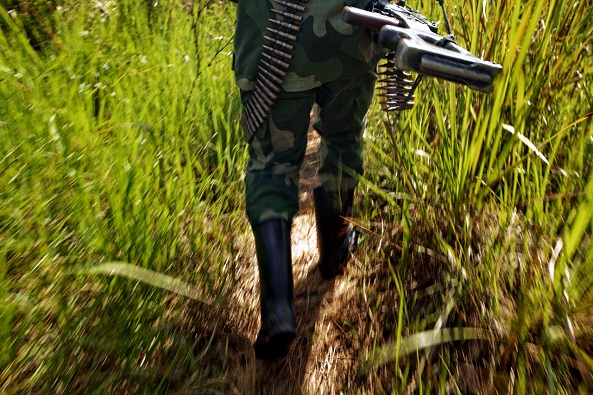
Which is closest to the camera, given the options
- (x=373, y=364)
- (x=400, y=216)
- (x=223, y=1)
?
(x=373, y=364)

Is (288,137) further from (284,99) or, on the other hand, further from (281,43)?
(281,43)

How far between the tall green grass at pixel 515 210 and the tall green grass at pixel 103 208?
30.3 inches

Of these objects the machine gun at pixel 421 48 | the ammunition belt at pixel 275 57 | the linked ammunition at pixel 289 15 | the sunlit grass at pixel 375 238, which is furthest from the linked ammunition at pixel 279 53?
the sunlit grass at pixel 375 238

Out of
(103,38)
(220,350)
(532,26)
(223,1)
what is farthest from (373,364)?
(223,1)

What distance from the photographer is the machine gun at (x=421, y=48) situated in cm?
127

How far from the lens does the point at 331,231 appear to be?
2.40 metres

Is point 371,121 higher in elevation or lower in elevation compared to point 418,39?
lower

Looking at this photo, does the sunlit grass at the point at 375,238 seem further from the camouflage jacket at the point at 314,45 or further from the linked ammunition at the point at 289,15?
the linked ammunition at the point at 289,15

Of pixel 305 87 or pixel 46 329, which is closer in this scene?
pixel 46 329

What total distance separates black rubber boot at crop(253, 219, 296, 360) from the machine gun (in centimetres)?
64

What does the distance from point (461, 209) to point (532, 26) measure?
0.65 m

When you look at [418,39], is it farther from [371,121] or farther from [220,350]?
[371,121]

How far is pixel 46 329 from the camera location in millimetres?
1627

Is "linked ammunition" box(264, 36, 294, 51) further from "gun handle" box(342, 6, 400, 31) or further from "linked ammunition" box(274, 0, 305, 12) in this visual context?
"gun handle" box(342, 6, 400, 31)
